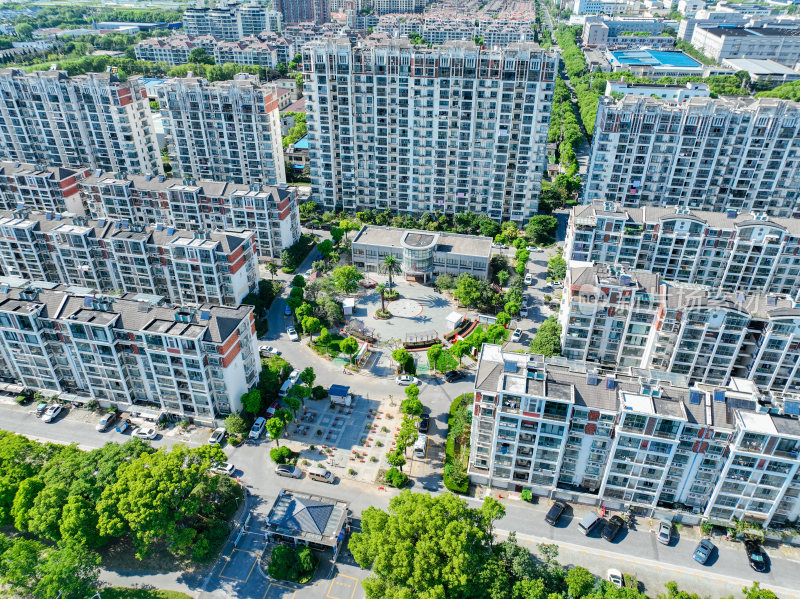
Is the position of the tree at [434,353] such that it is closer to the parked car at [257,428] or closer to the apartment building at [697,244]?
the parked car at [257,428]

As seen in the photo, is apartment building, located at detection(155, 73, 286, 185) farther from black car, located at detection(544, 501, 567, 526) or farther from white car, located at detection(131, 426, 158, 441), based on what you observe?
black car, located at detection(544, 501, 567, 526)

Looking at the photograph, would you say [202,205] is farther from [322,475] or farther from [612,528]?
[612,528]

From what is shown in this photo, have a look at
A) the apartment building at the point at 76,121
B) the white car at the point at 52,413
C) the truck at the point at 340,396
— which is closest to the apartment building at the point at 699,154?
the truck at the point at 340,396

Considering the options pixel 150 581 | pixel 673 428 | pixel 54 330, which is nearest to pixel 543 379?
pixel 673 428

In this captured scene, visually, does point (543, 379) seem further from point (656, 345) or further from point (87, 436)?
point (87, 436)

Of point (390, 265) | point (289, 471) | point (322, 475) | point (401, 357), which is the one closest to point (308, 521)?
point (322, 475)

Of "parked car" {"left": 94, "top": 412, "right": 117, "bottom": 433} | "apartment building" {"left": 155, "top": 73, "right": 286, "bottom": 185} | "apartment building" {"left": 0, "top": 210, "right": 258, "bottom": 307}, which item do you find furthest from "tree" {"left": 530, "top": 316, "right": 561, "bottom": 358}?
"apartment building" {"left": 155, "top": 73, "right": 286, "bottom": 185}
